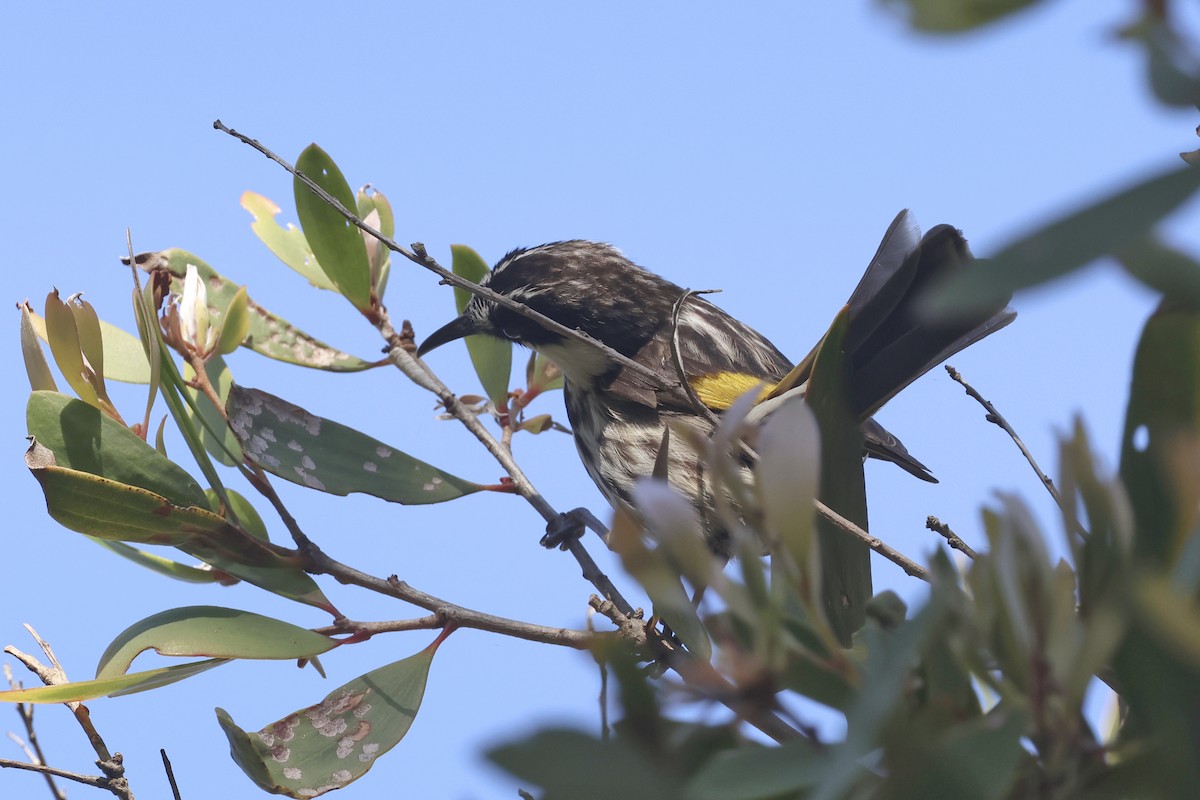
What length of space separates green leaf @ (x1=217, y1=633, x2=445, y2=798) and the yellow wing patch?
4.81 feet

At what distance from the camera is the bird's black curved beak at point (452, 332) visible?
138 inches

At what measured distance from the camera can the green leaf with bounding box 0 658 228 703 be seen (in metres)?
1.66

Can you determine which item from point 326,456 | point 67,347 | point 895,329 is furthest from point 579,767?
point 895,329

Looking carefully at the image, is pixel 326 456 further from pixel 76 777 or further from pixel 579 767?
pixel 579 767

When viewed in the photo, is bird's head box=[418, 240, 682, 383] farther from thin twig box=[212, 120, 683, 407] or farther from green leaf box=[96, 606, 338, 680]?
green leaf box=[96, 606, 338, 680]

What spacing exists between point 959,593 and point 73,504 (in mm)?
1458

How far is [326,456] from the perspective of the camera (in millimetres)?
2348

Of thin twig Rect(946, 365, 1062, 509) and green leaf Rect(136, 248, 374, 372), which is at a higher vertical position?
green leaf Rect(136, 248, 374, 372)

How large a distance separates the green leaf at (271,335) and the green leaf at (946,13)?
2.35 meters

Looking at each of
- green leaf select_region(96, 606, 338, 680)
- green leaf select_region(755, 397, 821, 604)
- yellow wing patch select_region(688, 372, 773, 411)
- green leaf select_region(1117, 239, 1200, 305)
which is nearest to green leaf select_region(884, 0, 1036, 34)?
green leaf select_region(1117, 239, 1200, 305)

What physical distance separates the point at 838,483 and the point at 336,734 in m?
1.02

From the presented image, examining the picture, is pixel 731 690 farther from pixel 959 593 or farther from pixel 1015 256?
pixel 1015 256

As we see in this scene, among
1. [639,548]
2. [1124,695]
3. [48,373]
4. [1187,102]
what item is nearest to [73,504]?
[48,373]

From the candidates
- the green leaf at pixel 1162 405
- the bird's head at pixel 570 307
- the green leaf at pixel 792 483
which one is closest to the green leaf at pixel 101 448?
the green leaf at pixel 792 483
